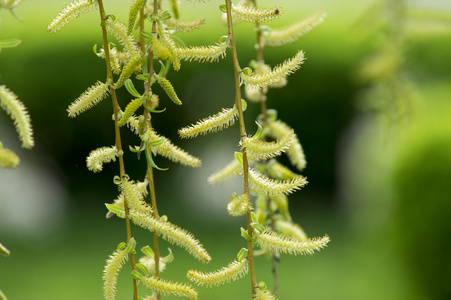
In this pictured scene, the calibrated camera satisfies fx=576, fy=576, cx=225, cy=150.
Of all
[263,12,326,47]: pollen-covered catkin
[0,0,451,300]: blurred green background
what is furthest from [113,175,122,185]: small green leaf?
[0,0,451,300]: blurred green background

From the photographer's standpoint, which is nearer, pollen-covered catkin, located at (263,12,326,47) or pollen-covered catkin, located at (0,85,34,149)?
pollen-covered catkin, located at (0,85,34,149)

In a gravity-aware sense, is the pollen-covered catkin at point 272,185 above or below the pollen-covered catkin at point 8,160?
above

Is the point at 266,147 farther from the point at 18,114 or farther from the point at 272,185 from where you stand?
the point at 18,114

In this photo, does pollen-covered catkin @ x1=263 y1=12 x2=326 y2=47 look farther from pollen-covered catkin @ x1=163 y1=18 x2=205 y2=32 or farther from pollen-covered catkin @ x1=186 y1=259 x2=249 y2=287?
pollen-covered catkin @ x1=186 y1=259 x2=249 y2=287

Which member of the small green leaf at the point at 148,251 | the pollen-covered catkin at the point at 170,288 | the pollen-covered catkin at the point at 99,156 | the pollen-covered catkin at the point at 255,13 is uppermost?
the pollen-covered catkin at the point at 255,13

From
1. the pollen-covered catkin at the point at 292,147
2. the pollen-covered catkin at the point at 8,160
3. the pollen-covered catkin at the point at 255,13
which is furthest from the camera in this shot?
the pollen-covered catkin at the point at 292,147

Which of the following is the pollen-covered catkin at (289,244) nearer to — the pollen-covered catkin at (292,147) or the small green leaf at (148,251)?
the small green leaf at (148,251)

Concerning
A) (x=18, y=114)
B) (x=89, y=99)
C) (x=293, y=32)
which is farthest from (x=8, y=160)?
(x=293, y=32)

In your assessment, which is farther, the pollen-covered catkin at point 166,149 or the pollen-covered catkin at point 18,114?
the pollen-covered catkin at point 166,149

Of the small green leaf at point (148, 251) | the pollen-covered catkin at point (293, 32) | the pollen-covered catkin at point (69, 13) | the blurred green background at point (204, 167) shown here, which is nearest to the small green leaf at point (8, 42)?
the pollen-covered catkin at point (69, 13)

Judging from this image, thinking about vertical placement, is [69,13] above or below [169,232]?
above
